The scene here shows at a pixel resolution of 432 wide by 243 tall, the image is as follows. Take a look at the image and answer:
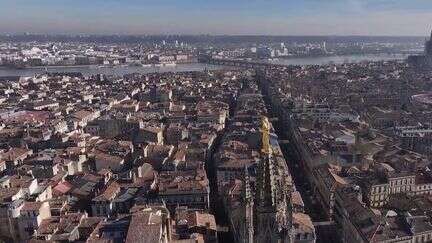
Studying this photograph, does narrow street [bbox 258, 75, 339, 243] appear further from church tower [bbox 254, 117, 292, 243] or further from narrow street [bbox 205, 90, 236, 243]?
church tower [bbox 254, 117, 292, 243]

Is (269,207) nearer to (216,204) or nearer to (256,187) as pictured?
(256,187)

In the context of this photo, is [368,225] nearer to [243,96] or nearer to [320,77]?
[243,96]

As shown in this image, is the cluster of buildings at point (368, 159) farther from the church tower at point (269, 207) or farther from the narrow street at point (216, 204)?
the church tower at point (269, 207)

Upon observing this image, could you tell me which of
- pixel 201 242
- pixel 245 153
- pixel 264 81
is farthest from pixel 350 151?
pixel 264 81

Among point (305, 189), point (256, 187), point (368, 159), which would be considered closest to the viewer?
point (256, 187)

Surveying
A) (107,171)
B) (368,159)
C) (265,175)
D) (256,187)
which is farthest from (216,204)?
(265,175)

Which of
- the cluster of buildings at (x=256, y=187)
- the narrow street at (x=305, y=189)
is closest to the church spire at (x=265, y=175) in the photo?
the cluster of buildings at (x=256, y=187)
